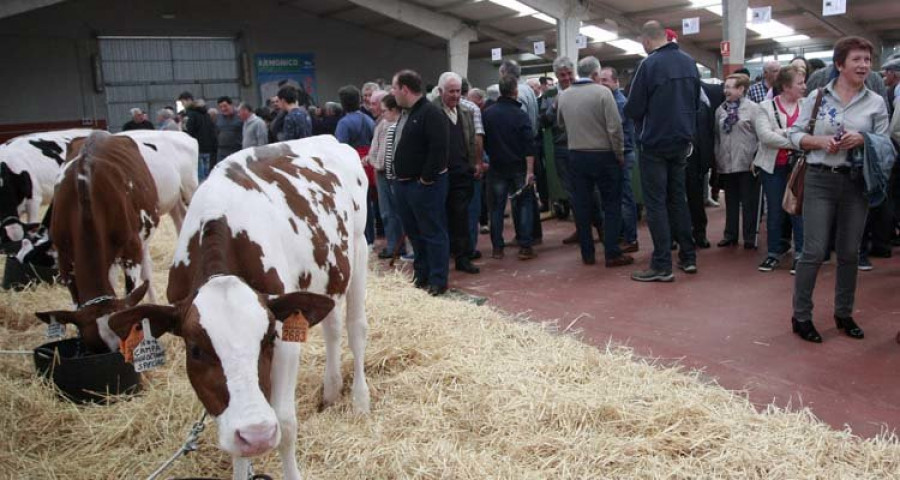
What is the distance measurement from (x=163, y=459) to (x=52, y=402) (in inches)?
37.5

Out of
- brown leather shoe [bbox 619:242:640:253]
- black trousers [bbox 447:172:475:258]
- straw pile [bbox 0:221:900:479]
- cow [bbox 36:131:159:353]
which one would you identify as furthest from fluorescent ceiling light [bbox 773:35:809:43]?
cow [bbox 36:131:159:353]

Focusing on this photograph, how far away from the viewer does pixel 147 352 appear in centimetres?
245

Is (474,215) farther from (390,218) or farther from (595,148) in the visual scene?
(595,148)

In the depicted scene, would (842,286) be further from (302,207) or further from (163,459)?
(163,459)

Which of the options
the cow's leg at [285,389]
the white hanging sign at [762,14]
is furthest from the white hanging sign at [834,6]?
the cow's leg at [285,389]

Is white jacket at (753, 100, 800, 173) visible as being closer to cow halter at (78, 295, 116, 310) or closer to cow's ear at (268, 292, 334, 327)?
cow's ear at (268, 292, 334, 327)

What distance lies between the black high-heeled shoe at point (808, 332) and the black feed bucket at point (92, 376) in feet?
12.8

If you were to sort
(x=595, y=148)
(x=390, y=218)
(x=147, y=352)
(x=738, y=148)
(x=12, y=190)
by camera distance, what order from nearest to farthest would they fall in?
(x=147, y=352) < (x=595, y=148) < (x=12, y=190) < (x=738, y=148) < (x=390, y=218)

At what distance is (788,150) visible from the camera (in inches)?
235

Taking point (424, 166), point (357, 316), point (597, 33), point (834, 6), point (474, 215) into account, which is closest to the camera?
point (357, 316)

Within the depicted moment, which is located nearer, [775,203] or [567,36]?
[775,203]

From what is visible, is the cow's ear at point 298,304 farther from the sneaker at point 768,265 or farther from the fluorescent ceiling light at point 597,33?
the fluorescent ceiling light at point 597,33

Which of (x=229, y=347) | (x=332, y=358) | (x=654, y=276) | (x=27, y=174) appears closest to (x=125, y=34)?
(x=27, y=174)

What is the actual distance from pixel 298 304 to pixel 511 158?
4.83 metres
